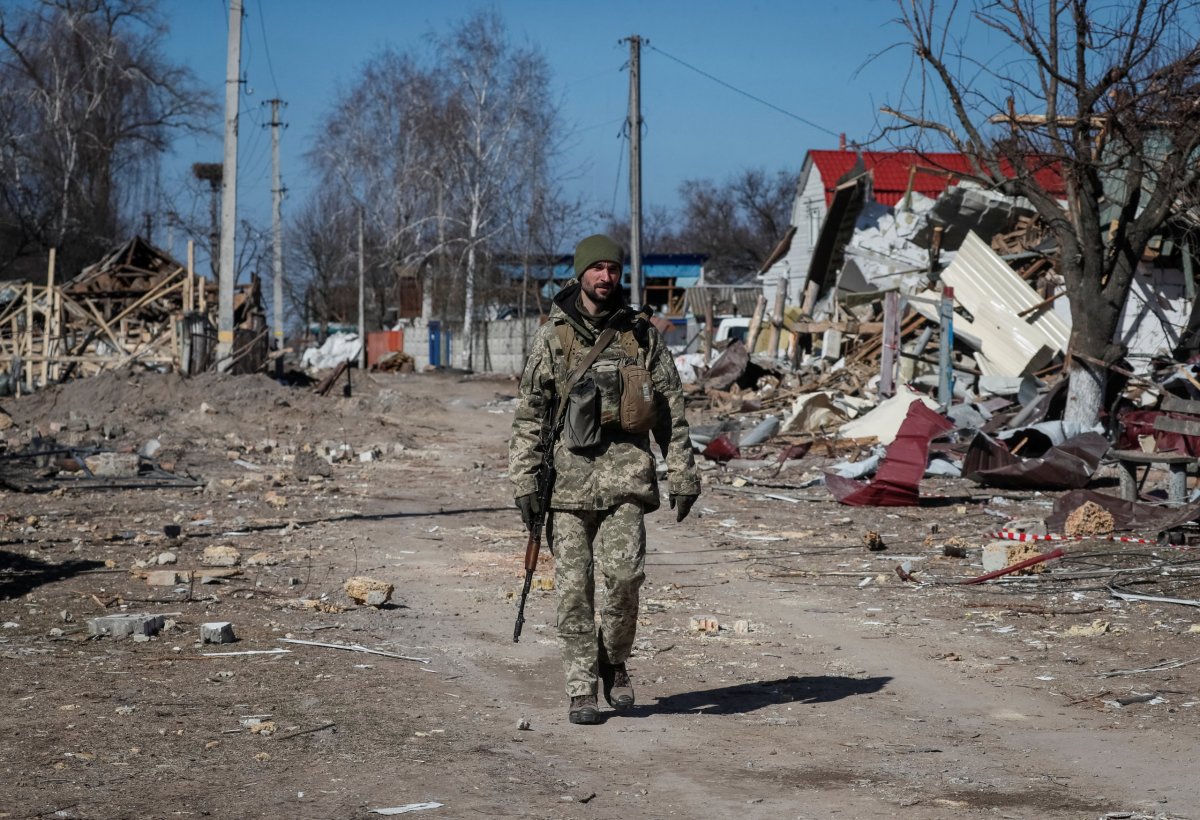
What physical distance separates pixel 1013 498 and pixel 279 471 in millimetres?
8359

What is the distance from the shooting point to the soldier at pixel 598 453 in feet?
17.5

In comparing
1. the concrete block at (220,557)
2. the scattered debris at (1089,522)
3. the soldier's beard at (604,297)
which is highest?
the soldier's beard at (604,297)

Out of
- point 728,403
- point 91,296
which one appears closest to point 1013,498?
point 728,403

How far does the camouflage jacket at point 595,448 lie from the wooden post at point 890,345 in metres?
15.2

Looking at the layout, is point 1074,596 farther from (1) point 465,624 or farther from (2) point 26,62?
(2) point 26,62

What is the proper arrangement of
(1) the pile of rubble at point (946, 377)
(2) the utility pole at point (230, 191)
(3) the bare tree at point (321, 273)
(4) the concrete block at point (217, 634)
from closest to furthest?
1. (4) the concrete block at point (217, 634)
2. (1) the pile of rubble at point (946, 377)
3. (2) the utility pole at point (230, 191)
4. (3) the bare tree at point (321, 273)

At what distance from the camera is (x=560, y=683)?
6.04 metres

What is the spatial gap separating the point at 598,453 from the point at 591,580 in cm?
51

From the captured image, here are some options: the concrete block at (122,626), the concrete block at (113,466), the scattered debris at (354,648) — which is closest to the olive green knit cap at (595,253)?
the scattered debris at (354,648)

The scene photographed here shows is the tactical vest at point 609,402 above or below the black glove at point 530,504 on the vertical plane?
above

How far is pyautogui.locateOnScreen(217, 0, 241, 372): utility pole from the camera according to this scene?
23.9 meters

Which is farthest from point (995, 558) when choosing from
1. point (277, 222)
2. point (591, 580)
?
point (277, 222)

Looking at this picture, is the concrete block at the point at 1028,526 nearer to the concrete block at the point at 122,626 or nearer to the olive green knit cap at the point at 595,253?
the olive green knit cap at the point at 595,253

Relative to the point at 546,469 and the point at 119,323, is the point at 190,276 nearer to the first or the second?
the point at 119,323
